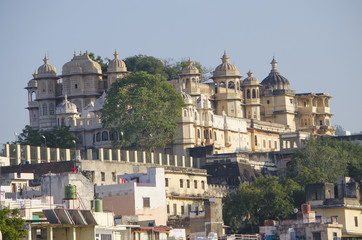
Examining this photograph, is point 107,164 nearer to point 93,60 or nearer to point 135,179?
point 135,179

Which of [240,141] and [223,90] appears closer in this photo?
[240,141]

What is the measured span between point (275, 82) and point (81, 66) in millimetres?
25326

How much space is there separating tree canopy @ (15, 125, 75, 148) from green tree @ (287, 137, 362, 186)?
20637mm

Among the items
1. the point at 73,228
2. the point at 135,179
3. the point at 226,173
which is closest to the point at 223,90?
the point at 226,173

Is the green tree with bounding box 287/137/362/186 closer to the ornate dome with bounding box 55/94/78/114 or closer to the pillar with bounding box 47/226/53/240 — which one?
the ornate dome with bounding box 55/94/78/114

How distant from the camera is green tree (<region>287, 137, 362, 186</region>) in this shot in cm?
8894

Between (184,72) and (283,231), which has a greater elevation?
(184,72)

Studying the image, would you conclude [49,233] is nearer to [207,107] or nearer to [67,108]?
[207,107]

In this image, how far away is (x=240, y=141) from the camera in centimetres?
11588

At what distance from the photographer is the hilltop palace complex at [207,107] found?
110 metres

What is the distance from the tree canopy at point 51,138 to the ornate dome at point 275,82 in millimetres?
34602

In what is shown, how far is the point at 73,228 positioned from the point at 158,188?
21.0 m

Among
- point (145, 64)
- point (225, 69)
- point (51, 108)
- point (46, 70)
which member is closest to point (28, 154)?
point (51, 108)

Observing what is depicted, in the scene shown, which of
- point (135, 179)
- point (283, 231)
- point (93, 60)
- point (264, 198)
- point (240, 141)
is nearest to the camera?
point (283, 231)
